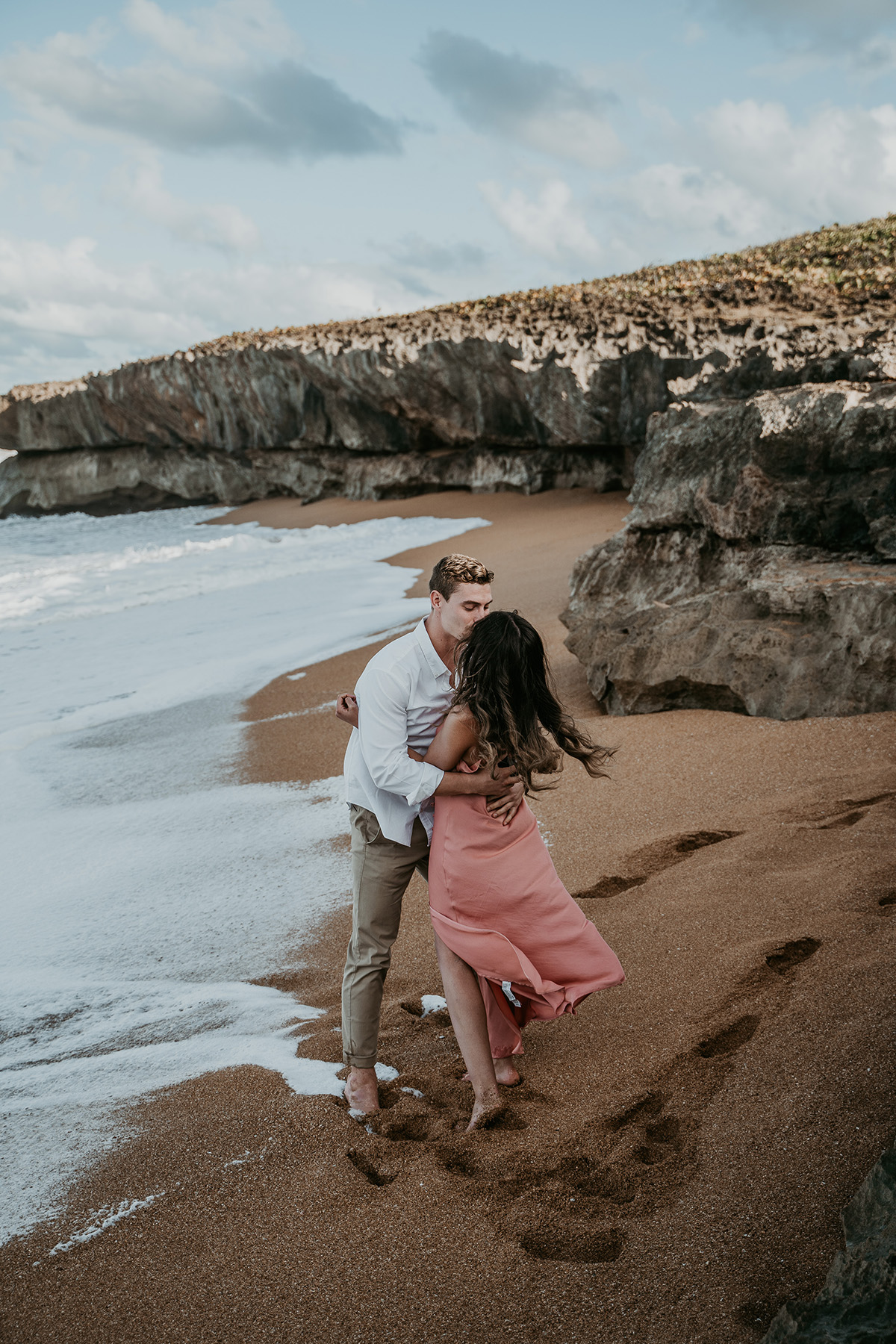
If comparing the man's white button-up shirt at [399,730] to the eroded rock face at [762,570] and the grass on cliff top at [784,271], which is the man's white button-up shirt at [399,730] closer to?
the eroded rock face at [762,570]

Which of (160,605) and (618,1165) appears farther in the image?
(160,605)

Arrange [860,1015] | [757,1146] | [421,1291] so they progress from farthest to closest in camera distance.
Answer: [860,1015] → [757,1146] → [421,1291]

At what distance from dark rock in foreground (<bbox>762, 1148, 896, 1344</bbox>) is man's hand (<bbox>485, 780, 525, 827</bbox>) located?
4.12 ft

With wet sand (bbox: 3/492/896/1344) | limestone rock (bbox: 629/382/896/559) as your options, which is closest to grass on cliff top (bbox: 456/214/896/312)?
limestone rock (bbox: 629/382/896/559)

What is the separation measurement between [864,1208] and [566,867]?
2529 mm

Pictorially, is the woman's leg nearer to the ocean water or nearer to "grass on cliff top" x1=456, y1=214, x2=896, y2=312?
the ocean water

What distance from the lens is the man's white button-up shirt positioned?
254cm

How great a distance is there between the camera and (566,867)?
162 inches

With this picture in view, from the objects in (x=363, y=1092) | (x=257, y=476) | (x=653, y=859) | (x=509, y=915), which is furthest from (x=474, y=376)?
(x=363, y=1092)

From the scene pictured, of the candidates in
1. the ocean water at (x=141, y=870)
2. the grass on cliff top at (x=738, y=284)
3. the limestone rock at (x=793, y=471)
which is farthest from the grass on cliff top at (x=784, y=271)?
the ocean water at (x=141, y=870)

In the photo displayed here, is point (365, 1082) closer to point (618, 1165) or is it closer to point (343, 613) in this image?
point (618, 1165)

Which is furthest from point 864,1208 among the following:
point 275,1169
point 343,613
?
point 343,613

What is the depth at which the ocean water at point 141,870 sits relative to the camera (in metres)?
3.04

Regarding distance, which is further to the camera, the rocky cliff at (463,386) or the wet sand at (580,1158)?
the rocky cliff at (463,386)
